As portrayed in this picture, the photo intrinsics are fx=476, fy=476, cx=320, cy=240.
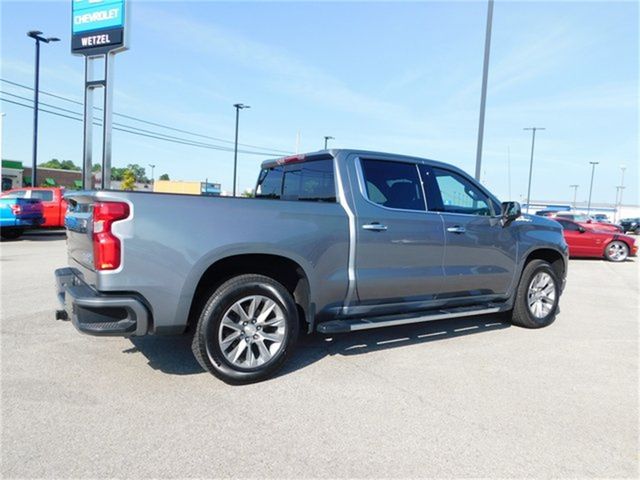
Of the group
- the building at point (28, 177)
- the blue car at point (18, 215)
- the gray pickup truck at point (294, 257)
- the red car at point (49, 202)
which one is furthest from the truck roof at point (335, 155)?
the building at point (28, 177)

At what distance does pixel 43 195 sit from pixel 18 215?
92.1 inches

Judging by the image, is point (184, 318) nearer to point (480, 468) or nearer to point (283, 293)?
point (283, 293)

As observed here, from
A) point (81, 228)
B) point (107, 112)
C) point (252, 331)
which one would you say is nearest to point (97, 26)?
point (107, 112)

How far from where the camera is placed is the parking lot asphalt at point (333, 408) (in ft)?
8.78

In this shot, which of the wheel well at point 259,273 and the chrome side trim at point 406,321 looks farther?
the chrome side trim at point 406,321

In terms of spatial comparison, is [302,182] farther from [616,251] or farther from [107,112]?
[616,251]

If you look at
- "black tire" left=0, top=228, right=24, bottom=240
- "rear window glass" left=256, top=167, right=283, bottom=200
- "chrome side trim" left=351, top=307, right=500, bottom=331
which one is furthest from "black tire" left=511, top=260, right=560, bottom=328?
"black tire" left=0, top=228, right=24, bottom=240

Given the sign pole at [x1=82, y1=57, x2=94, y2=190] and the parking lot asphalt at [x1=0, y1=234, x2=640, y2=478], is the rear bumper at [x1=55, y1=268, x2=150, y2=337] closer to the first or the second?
the parking lot asphalt at [x1=0, y1=234, x2=640, y2=478]

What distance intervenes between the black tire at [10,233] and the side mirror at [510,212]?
49.8 feet

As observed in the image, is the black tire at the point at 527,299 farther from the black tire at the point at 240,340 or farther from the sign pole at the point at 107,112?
the sign pole at the point at 107,112

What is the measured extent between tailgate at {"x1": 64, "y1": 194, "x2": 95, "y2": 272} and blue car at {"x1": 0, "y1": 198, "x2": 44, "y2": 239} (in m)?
12.5

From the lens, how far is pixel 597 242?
15867 mm

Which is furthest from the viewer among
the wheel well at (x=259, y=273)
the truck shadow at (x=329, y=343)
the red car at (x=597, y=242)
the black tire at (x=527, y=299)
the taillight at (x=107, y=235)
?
the red car at (x=597, y=242)

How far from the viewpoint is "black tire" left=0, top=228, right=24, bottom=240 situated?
1506 cm
